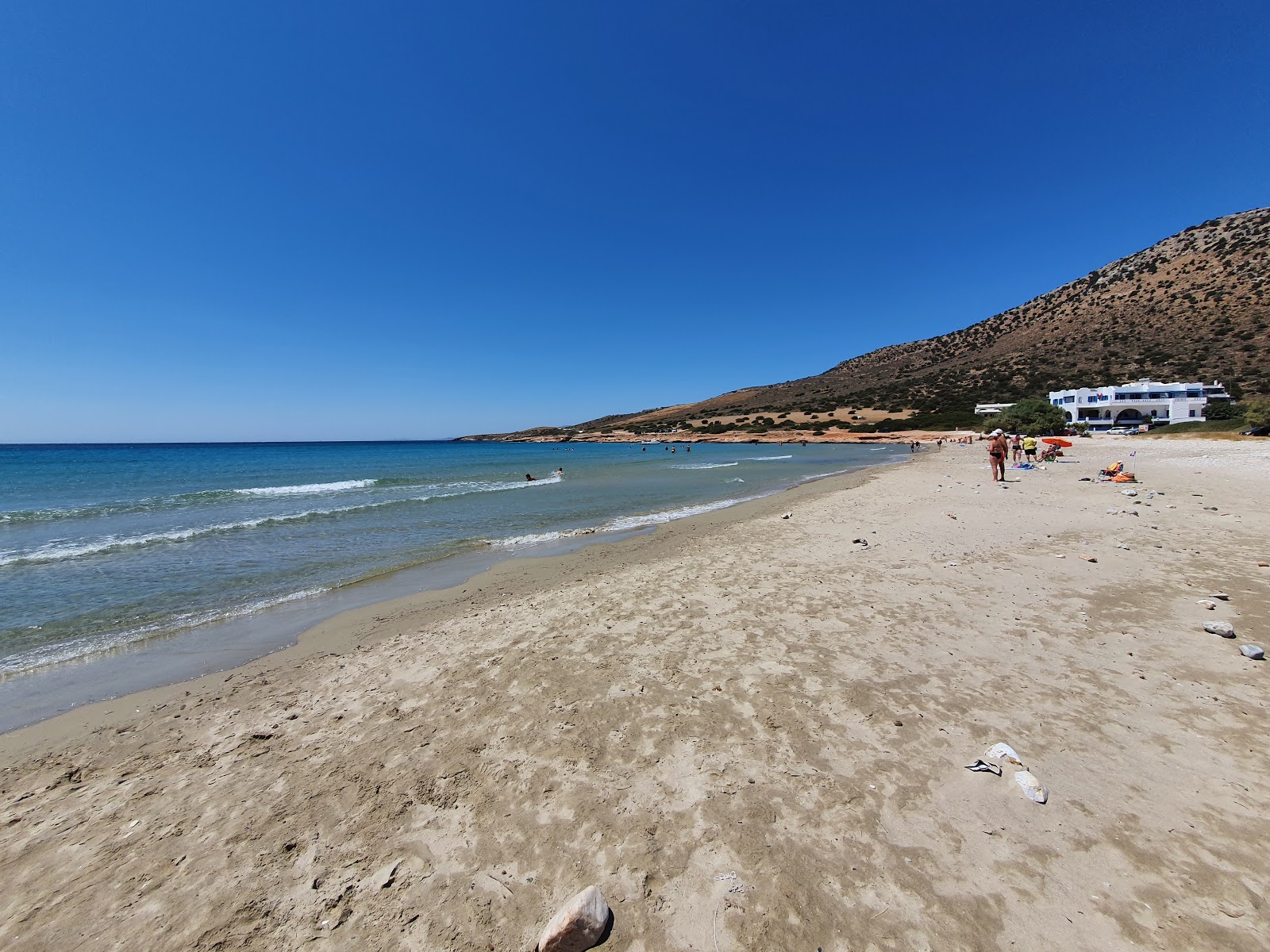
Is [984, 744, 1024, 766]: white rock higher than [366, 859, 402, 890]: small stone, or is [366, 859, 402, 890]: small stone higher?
[366, 859, 402, 890]: small stone

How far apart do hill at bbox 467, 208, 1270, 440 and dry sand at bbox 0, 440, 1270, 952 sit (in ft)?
247

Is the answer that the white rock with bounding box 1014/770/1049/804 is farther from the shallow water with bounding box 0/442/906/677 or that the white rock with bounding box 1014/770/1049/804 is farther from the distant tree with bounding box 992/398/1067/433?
the distant tree with bounding box 992/398/1067/433

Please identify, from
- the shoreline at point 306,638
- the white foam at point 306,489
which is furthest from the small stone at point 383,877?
the white foam at point 306,489

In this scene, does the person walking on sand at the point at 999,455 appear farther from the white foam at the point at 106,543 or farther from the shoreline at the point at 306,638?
the white foam at the point at 106,543

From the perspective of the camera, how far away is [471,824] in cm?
342

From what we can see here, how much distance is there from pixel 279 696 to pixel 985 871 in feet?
21.2

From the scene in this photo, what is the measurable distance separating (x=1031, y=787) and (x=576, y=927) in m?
3.14

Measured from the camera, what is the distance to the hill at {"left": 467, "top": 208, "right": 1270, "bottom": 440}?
63.6 meters

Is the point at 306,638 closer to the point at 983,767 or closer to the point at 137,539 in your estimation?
the point at 983,767

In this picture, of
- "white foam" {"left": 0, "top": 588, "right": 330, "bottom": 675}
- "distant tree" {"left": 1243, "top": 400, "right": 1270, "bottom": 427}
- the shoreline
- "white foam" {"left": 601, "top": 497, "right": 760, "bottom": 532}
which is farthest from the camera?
"distant tree" {"left": 1243, "top": 400, "right": 1270, "bottom": 427}

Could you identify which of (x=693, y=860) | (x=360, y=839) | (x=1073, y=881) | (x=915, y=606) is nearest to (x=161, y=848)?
(x=360, y=839)

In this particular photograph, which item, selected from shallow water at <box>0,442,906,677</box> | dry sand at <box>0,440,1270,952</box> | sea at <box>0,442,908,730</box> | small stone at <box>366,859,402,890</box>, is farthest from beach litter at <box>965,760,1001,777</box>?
shallow water at <box>0,442,906,677</box>

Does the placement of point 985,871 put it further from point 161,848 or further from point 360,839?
point 161,848

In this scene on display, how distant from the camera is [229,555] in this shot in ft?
41.0
